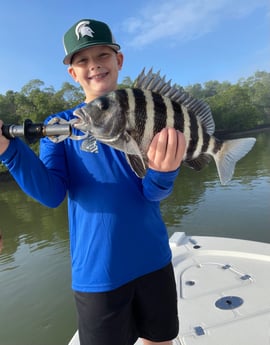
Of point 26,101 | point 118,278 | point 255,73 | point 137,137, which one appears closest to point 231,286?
point 118,278

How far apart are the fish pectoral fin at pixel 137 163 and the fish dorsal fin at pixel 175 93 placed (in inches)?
13.4

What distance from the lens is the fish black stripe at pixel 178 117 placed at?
4.86 ft

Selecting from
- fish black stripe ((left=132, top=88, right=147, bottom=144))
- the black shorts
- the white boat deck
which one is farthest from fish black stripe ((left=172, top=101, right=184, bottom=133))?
the white boat deck

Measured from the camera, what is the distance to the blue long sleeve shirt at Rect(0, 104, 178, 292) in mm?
1534

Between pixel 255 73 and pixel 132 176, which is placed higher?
pixel 255 73

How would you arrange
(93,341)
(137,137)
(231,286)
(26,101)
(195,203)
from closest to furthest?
(137,137) → (93,341) → (231,286) → (195,203) → (26,101)

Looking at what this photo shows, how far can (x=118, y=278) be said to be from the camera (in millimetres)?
1536

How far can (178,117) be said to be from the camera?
1.49 meters

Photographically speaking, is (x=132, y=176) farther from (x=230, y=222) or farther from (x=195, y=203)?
(x=195, y=203)

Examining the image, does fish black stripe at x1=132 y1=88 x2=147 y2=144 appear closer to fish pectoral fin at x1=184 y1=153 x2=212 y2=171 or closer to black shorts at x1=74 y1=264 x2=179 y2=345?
fish pectoral fin at x1=184 y1=153 x2=212 y2=171

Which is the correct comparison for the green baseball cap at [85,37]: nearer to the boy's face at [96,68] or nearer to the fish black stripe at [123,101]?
the boy's face at [96,68]

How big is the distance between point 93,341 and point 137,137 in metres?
1.00

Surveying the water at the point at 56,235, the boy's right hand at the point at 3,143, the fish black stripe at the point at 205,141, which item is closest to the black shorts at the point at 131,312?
the fish black stripe at the point at 205,141

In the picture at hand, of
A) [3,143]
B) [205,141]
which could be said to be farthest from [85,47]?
[205,141]
